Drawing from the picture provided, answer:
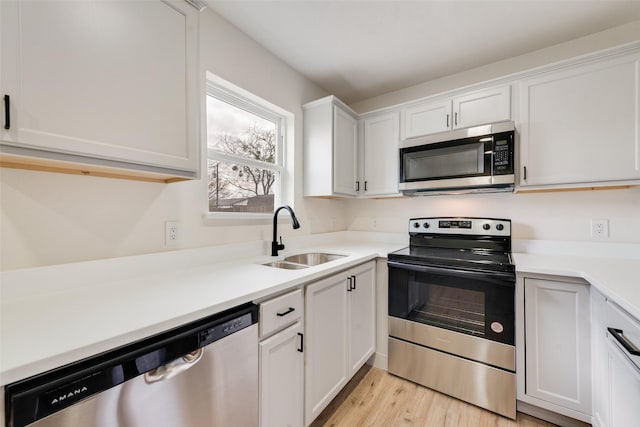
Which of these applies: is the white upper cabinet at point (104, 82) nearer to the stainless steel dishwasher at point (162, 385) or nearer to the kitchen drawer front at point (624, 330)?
the stainless steel dishwasher at point (162, 385)

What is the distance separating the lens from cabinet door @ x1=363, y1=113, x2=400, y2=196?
239 centimetres

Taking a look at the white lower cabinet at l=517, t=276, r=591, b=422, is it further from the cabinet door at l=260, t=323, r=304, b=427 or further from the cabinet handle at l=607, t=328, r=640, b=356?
the cabinet door at l=260, t=323, r=304, b=427

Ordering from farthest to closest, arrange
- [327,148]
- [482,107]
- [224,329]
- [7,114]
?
1. [327,148]
2. [482,107]
3. [224,329]
4. [7,114]

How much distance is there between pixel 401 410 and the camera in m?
1.65

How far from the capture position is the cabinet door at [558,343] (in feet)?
4.67

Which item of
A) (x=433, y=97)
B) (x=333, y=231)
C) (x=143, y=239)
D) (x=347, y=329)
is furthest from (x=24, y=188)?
(x=433, y=97)

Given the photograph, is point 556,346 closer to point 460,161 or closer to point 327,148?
point 460,161

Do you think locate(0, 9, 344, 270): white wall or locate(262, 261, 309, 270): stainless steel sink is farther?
locate(262, 261, 309, 270): stainless steel sink

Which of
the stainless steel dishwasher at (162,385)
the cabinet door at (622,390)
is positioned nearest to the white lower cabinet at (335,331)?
the stainless steel dishwasher at (162,385)

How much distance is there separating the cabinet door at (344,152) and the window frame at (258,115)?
0.43 metres

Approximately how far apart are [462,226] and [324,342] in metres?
1.45

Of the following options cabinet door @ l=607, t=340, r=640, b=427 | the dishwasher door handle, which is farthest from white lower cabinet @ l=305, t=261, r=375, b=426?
cabinet door @ l=607, t=340, r=640, b=427

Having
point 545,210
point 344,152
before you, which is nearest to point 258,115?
point 344,152

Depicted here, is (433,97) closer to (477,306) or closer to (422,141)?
(422,141)
